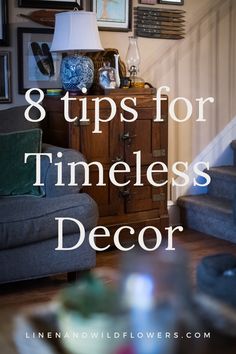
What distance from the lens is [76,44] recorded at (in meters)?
3.50

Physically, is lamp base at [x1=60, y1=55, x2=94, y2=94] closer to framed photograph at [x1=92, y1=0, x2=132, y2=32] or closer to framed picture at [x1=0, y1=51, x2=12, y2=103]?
framed picture at [x1=0, y1=51, x2=12, y2=103]

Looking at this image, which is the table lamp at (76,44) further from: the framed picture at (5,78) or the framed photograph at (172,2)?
the framed photograph at (172,2)

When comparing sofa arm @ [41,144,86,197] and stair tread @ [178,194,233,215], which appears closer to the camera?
sofa arm @ [41,144,86,197]

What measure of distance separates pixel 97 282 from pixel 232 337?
0.34m

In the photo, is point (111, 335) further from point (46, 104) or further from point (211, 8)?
point (211, 8)

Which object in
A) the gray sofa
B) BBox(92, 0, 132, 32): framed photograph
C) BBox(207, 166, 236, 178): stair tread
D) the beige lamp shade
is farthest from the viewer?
BBox(207, 166, 236, 178): stair tread

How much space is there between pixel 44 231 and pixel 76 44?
1.25m

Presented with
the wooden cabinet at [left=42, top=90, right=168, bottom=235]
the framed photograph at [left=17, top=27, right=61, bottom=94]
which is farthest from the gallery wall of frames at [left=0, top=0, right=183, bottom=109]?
the wooden cabinet at [left=42, top=90, right=168, bottom=235]

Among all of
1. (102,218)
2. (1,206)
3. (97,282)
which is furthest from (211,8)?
(97,282)

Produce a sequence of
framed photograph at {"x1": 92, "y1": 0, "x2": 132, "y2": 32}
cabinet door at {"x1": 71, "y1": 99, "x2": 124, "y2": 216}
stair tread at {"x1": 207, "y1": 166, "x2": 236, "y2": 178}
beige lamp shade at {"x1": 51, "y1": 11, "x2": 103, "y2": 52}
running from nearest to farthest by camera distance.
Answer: beige lamp shade at {"x1": 51, "y1": 11, "x2": 103, "y2": 52} < cabinet door at {"x1": 71, "y1": 99, "x2": 124, "y2": 216} < framed photograph at {"x1": 92, "y1": 0, "x2": 132, "y2": 32} < stair tread at {"x1": 207, "y1": 166, "x2": 236, "y2": 178}

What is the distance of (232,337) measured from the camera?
129 centimetres

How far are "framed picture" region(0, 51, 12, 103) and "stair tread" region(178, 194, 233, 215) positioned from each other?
156cm

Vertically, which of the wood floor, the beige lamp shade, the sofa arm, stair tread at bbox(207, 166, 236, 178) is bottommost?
the wood floor

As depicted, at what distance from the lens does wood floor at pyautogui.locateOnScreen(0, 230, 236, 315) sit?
2877 mm
